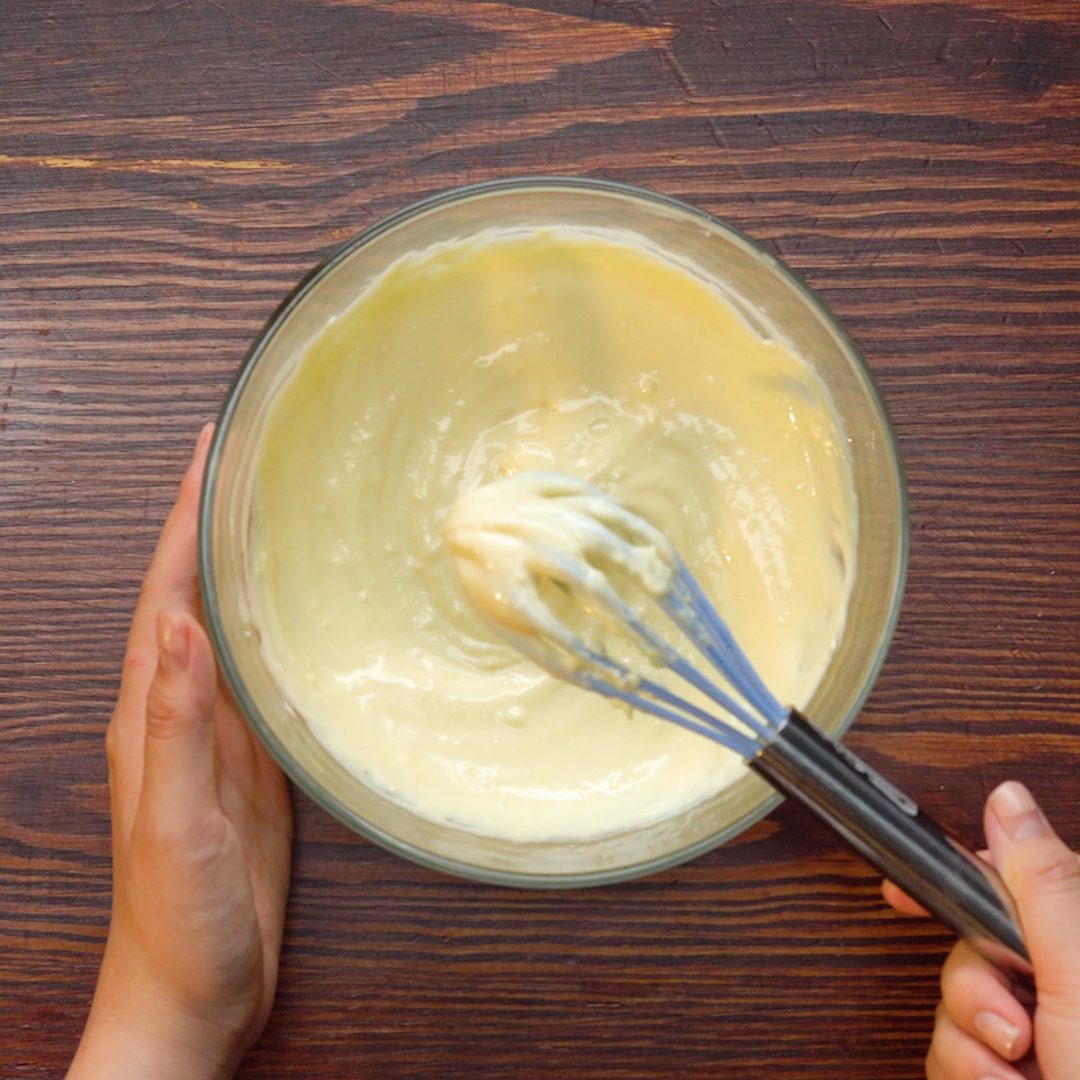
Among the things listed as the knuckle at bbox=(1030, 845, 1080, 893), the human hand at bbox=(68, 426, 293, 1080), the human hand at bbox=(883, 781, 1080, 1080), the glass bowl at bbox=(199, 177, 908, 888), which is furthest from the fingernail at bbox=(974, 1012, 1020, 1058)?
the human hand at bbox=(68, 426, 293, 1080)

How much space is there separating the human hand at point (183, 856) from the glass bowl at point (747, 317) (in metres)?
0.07

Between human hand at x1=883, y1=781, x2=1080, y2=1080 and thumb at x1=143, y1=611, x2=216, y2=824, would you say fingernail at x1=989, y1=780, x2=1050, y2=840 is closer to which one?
human hand at x1=883, y1=781, x2=1080, y2=1080

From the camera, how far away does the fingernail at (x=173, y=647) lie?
988mm

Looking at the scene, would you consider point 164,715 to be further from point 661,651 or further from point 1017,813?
point 1017,813

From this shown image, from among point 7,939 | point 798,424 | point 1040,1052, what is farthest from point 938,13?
point 7,939

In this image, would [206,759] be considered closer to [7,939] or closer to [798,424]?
[7,939]

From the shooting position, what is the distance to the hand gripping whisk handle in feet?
2.87

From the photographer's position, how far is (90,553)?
1176 mm

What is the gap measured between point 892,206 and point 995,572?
393mm

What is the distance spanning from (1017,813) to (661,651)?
0.36 m

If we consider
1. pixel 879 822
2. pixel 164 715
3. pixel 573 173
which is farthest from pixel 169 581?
pixel 879 822

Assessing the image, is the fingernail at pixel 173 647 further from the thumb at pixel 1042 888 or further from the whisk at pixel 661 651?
the thumb at pixel 1042 888

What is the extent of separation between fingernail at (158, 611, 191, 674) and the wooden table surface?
0.68 ft

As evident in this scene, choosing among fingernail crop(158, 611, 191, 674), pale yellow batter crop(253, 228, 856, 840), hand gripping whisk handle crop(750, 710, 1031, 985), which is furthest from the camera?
pale yellow batter crop(253, 228, 856, 840)
